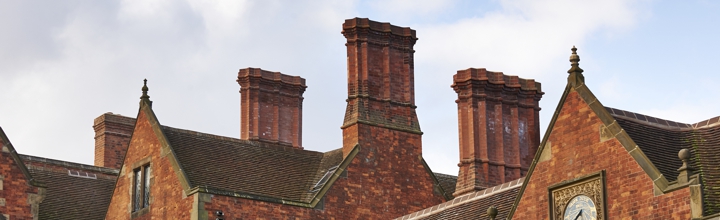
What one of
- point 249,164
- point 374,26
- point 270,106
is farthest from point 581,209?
point 270,106

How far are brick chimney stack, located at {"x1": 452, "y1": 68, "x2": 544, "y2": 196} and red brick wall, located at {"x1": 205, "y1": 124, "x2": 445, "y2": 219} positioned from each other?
5.05 ft

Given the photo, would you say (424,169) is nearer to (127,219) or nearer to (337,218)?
(337,218)

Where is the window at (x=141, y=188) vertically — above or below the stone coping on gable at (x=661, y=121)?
above

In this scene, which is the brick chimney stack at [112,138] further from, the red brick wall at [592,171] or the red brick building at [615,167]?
the red brick wall at [592,171]

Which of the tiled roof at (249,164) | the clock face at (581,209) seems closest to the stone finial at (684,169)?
the clock face at (581,209)

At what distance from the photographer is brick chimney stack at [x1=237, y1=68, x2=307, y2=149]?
44.3 m

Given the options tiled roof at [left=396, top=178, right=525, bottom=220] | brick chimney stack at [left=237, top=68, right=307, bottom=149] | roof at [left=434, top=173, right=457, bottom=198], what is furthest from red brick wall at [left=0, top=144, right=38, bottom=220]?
roof at [left=434, top=173, right=457, bottom=198]

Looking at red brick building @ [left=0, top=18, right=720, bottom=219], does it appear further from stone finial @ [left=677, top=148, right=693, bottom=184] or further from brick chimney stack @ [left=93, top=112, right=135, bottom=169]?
brick chimney stack @ [left=93, top=112, right=135, bottom=169]

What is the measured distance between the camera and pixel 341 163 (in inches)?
1505

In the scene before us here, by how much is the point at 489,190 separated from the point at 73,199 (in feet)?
48.9

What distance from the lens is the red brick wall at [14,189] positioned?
3738cm

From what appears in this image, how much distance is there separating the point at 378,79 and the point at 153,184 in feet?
22.4

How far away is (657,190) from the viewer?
83.0 feet

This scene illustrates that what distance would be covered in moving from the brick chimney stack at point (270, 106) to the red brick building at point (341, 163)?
4cm
